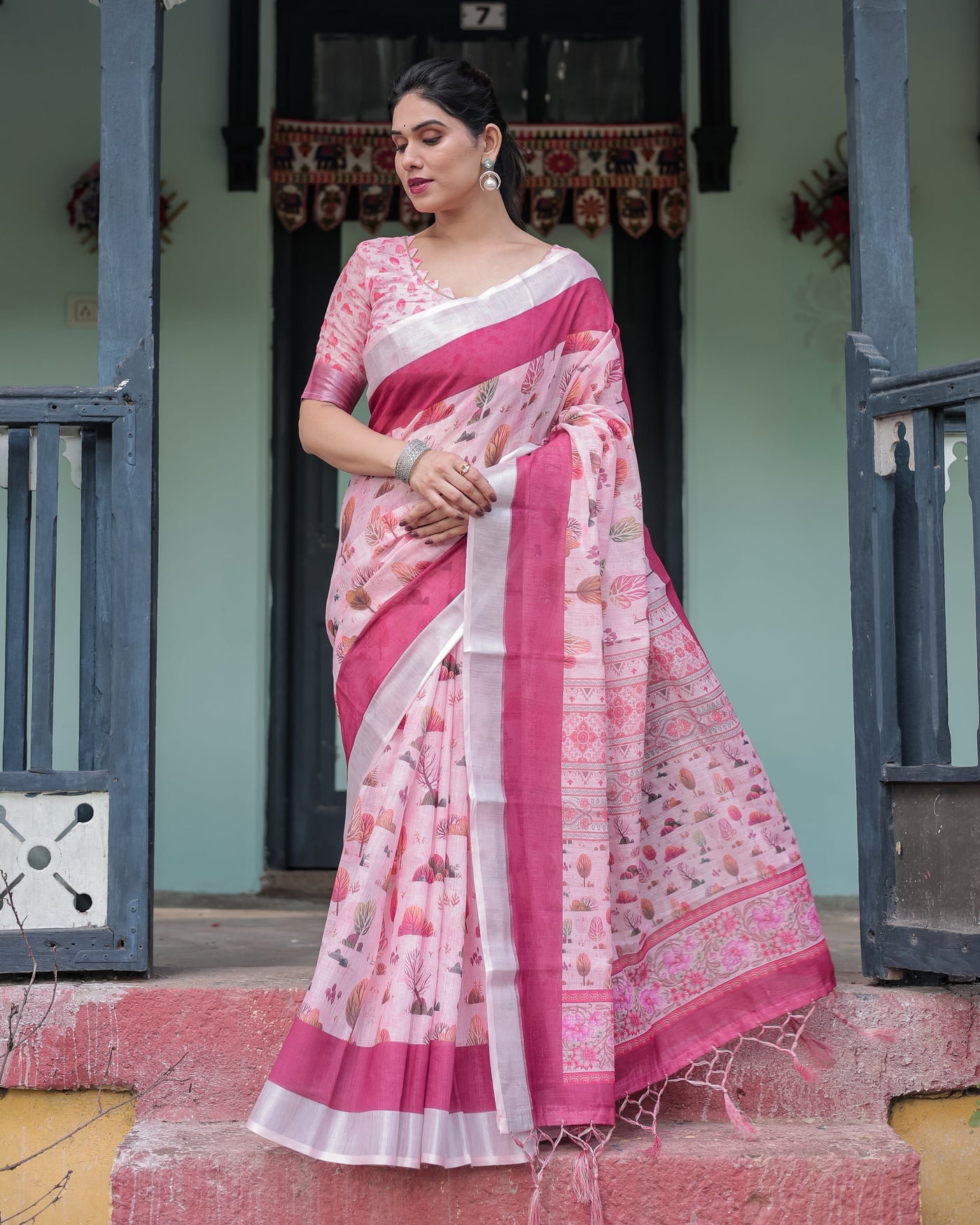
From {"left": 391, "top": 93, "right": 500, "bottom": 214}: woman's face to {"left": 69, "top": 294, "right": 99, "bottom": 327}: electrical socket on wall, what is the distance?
2347 mm

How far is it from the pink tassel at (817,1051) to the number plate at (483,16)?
3.59 meters

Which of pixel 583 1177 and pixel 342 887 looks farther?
pixel 342 887

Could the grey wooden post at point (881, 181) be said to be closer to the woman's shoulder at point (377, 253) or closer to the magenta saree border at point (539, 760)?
the magenta saree border at point (539, 760)

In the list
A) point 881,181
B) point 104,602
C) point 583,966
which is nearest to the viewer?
point 583,966

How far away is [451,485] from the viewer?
7.95 feet

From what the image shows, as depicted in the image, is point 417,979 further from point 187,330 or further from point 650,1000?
point 187,330

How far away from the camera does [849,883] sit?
15.2ft

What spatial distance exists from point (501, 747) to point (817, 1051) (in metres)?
0.87

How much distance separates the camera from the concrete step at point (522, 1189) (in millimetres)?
2291

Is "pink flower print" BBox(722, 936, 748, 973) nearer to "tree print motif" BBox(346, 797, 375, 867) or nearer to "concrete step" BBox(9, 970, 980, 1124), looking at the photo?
"concrete step" BBox(9, 970, 980, 1124)

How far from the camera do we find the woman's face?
262 centimetres

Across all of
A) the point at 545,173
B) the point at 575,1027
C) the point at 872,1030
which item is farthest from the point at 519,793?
the point at 545,173

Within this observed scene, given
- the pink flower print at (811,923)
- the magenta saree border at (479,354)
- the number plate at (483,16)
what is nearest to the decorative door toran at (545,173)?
the number plate at (483,16)

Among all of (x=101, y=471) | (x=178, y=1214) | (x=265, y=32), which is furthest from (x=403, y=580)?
(x=265, y=32)
